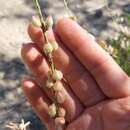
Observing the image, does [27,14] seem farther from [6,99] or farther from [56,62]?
[56,62]

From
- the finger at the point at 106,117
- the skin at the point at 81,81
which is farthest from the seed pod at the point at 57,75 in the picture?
the finger at the point at 106,117

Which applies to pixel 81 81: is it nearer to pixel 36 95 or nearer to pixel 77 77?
pixel 77 77

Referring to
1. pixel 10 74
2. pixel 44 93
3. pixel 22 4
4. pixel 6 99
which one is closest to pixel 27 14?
pixel 22 4

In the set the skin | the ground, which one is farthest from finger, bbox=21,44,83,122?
the ground

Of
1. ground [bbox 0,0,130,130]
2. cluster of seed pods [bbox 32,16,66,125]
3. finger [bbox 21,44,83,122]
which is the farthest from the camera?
ground [bbox 0,0,130,130]

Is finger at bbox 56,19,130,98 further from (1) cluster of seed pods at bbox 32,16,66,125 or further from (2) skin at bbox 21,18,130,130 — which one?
(1) cluster of seed pods at bbox 32,16,66,125

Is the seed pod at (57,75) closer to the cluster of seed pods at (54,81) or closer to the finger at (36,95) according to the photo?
the cluster of seed pods at (54,81)
